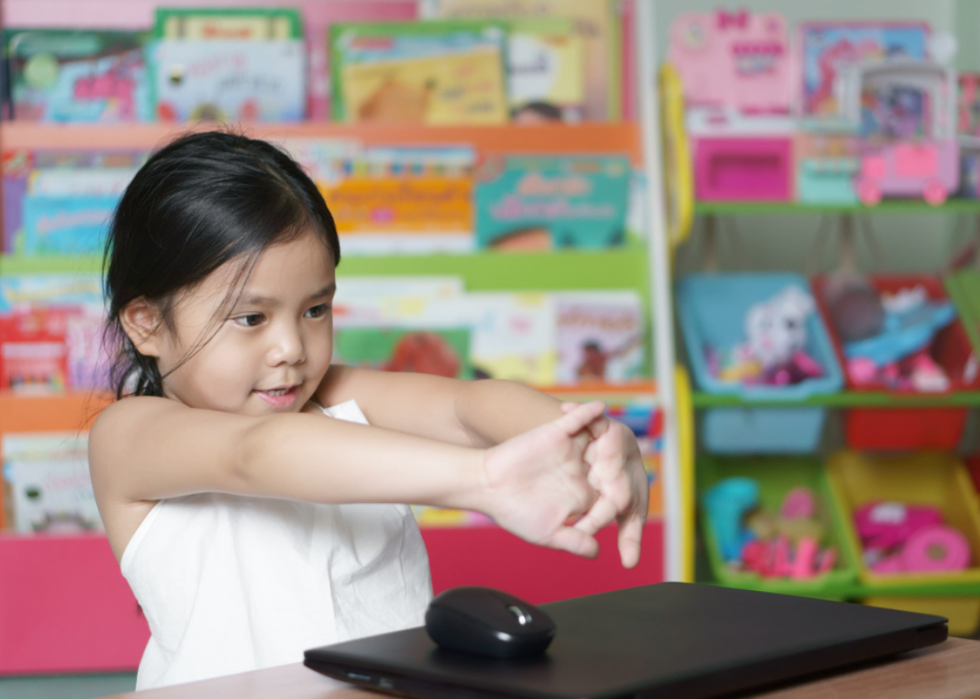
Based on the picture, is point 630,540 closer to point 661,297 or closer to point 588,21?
point 661,297

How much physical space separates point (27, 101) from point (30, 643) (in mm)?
1215

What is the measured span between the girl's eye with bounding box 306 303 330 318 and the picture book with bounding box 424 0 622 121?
1.71m

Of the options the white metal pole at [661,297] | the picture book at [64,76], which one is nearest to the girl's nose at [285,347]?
the white metal pole at [661,297]

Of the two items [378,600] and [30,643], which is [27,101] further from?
[378,600]

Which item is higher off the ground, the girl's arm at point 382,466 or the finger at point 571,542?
the girl's arm at point 382,466

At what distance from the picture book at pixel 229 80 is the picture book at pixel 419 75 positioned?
0.37 feet

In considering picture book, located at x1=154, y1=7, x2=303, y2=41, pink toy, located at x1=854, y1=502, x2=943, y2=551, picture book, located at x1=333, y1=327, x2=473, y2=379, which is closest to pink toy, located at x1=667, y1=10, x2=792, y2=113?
picture book, located at x1=333, y1=327, x2=473, y2=379

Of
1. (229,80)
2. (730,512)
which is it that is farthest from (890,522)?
(229,80)

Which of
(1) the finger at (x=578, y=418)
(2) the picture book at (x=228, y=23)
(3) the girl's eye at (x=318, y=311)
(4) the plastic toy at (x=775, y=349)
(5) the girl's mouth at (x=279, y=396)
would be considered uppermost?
(2) the picture book at (x=228, y=23)

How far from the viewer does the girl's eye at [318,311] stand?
90cm

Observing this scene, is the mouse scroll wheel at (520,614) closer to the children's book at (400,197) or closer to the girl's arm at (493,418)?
the girl's arm at (493,418)

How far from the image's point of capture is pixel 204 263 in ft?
2.83

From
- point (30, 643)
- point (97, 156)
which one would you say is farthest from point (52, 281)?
point (30, 643)

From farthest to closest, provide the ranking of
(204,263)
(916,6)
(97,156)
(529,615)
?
(916,6), (97,156), (204,263), (529,615)
